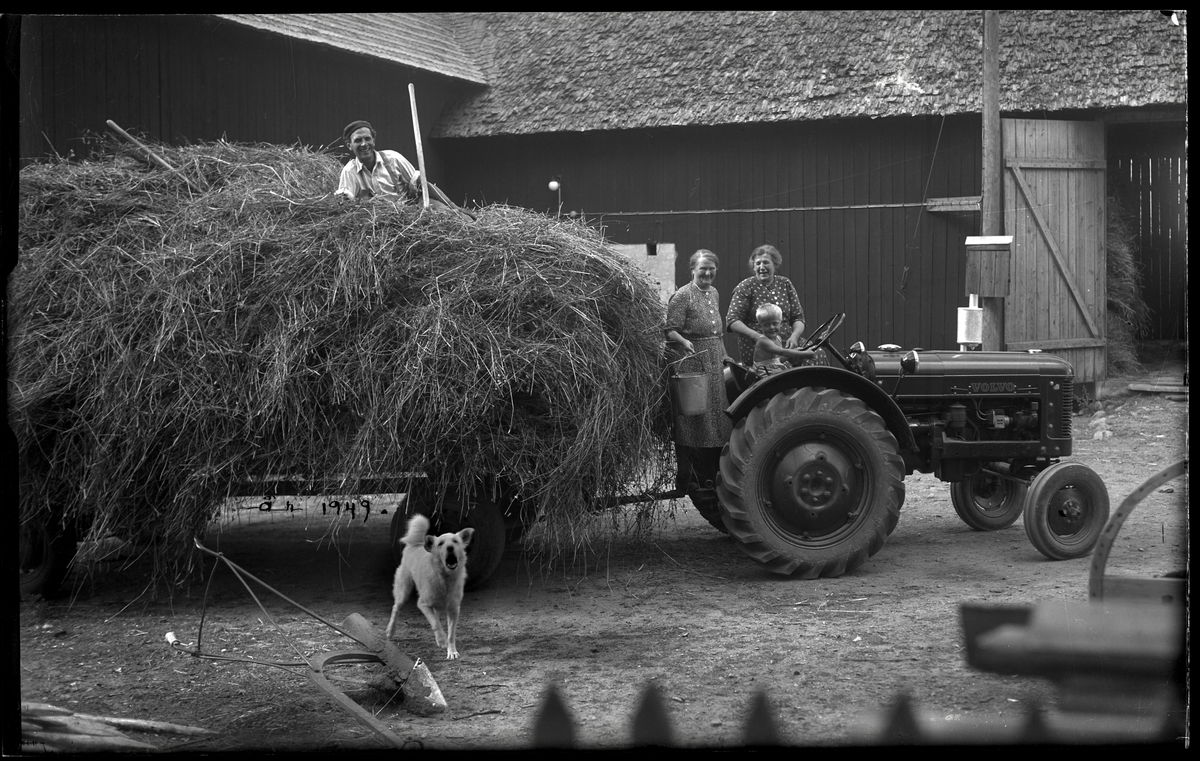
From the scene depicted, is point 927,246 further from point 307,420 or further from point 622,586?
point 307,420

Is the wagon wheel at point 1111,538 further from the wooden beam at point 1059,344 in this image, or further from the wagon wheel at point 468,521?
the wooden beam at point 1059,344

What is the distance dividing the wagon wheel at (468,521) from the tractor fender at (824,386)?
1.47m

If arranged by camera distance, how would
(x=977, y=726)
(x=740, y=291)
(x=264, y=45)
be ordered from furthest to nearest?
(x=264, y=45) < (x=740, y=291) < (x=977, y=726)

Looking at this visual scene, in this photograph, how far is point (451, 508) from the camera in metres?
5.35

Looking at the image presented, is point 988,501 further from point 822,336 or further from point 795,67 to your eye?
point 795,67

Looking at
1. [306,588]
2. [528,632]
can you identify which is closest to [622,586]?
[528,632]

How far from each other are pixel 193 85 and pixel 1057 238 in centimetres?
1042

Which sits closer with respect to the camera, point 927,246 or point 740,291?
point 740,291

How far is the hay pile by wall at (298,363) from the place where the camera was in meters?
5.05

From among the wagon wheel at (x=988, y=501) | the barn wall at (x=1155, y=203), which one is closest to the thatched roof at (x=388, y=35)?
the wagon wheel at (x=988, y=501)

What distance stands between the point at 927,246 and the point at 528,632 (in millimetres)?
10017

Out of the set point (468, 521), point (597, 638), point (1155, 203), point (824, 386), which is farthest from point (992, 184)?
point (597, 638)

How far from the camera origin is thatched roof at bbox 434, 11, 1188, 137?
12.3 meters

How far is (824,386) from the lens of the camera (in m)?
6.02
